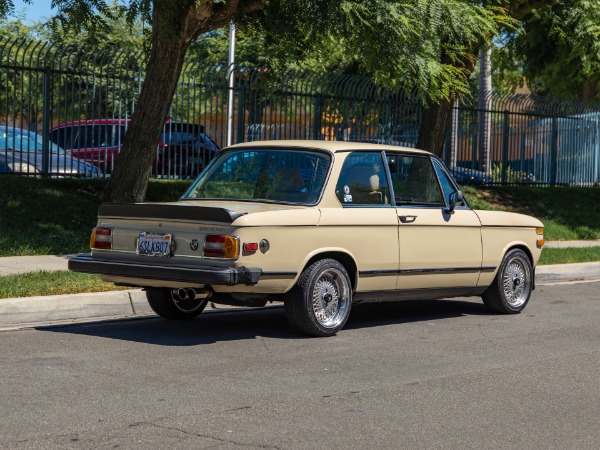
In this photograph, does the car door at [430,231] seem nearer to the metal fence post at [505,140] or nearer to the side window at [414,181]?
the side window at [414,181]

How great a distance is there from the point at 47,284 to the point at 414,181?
381cm

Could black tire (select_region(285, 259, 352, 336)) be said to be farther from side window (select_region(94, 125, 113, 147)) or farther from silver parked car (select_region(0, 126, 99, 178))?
side window (select_region(94, 125, 113, 147))

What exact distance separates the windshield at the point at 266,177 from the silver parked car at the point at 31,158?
8.42 metres

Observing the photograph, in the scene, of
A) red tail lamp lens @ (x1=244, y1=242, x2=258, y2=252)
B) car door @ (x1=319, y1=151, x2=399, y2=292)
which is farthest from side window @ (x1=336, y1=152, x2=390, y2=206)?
red tail lamp lens @ (x1=244, y1=242, x2=258, y2=252)

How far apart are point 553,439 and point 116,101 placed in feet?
46.9

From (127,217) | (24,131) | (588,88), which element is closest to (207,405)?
(127,217)

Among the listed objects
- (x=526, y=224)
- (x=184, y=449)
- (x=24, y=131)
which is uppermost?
(x=24, y=131)

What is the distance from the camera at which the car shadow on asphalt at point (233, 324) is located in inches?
348

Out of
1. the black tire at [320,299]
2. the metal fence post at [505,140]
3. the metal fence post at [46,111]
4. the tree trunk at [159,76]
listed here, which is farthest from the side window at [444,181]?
the metal fence post at [505,140]

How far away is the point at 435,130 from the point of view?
20094 mm

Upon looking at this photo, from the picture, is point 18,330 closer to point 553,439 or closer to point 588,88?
point 553,439

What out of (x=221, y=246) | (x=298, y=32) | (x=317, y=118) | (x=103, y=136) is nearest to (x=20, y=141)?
(x=103, y=136)

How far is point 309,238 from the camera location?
339 inches

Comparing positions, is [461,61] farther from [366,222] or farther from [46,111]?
[366,222]
